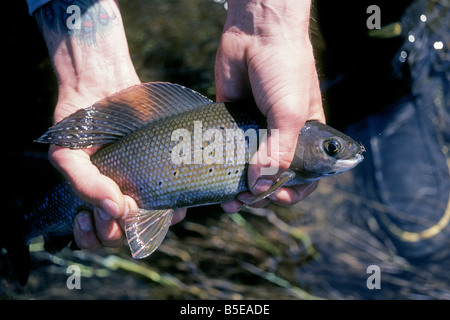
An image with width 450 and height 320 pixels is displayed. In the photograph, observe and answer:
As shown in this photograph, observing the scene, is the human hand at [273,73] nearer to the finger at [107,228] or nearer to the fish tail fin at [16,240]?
the finger at [107,228]

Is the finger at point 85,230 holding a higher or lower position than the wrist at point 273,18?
lower

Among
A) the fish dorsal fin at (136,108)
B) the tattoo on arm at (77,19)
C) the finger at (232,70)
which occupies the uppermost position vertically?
the tattoo on arm at (77,19)

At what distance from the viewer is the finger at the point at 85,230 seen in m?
2.23

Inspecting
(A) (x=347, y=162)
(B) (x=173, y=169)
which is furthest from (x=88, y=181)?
(A) (x=347, y=162)

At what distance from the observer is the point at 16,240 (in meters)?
2.47

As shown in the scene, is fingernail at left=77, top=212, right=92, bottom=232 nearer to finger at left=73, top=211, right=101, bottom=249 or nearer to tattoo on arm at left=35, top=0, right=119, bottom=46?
finger at left=73, top=211, right=101, bottom=249

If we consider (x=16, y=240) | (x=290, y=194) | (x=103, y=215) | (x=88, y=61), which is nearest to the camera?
(x=103, y=215)

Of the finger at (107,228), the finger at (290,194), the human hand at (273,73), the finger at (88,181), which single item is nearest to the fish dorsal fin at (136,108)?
the finger at (88,181)

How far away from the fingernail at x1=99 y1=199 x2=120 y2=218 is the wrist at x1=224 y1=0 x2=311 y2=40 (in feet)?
4.12

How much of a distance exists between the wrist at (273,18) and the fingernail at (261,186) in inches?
32.1

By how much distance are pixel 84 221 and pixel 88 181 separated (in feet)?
1.08

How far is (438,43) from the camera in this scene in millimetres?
3438

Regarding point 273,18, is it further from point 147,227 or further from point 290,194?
point 147,227

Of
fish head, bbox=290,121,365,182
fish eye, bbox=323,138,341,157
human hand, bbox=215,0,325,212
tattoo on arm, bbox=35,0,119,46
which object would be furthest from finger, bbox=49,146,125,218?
fish eye, bbox=323,138,341,157
